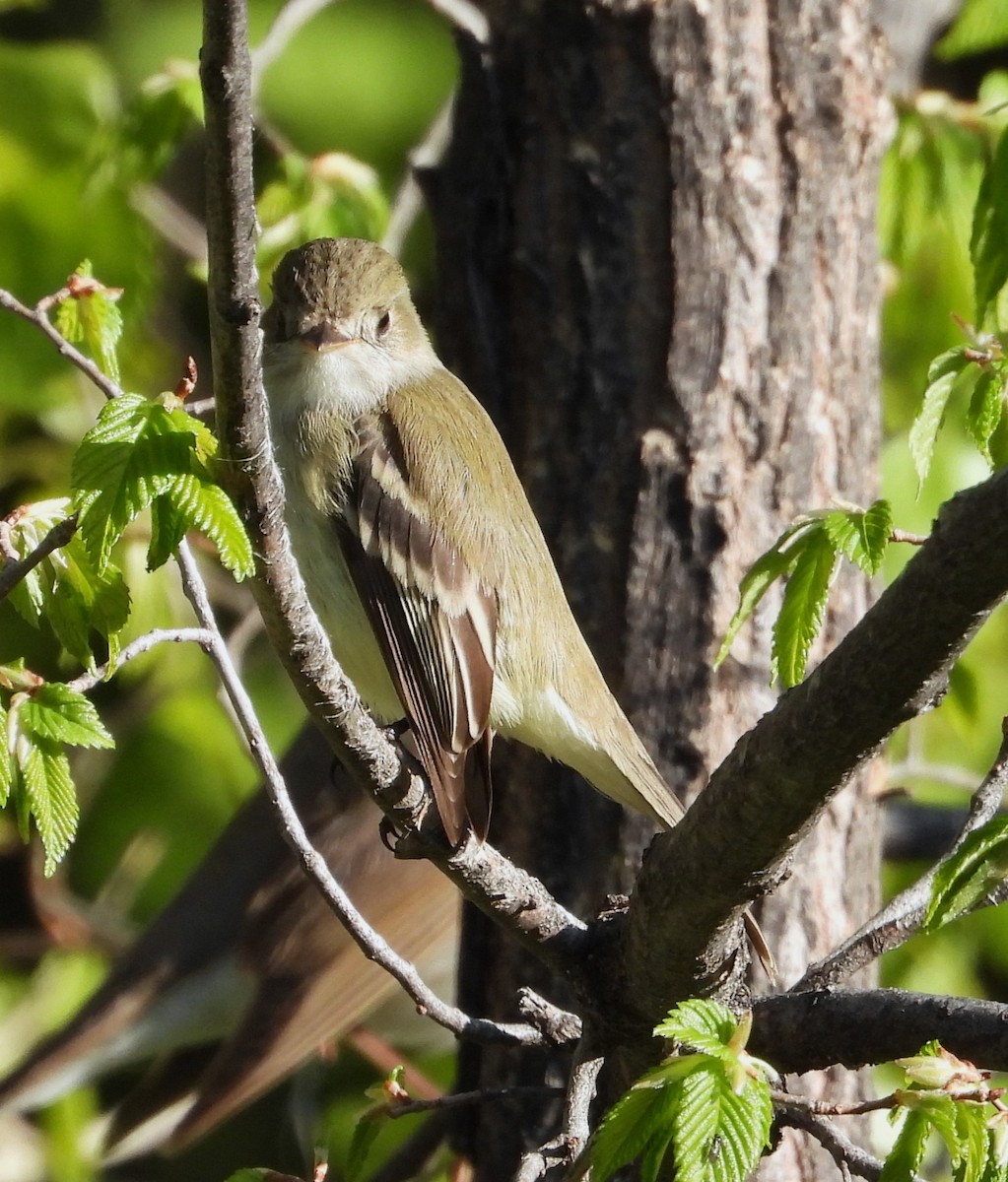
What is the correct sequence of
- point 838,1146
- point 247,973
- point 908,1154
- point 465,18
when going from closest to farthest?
point 908,1154 → point 838,1146 → point 465,18 → point 247,973

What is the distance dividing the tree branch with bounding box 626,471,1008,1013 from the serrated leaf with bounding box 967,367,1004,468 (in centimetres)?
38

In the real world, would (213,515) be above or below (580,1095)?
above

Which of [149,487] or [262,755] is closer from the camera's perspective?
[149,487]

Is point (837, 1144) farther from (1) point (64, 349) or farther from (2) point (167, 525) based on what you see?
(1) point (64, 349)

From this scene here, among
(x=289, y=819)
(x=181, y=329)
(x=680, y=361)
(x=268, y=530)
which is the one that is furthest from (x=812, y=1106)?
(x=181, y=329)

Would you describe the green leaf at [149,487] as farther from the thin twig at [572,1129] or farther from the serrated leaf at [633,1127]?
the thin twig at [572,1129]

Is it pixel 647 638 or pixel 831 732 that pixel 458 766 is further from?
pixel 831 732

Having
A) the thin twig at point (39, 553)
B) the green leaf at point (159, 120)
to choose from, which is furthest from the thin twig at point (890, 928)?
the green leaf at point (159, 120)

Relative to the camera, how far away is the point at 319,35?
241 inches

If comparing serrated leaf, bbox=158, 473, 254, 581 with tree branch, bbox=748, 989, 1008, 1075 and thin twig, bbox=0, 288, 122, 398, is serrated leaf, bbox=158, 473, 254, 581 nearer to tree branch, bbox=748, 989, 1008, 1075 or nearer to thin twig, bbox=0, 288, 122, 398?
thin twig, bbox=0, 288, 122, 398

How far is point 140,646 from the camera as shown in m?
2.04

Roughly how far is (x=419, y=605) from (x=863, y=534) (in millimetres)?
1093

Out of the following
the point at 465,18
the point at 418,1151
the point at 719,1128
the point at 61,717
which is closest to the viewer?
the point at 719,1128

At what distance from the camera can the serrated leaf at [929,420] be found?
2125 millimetres
